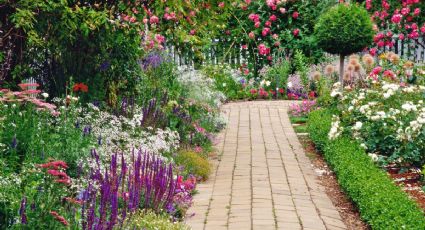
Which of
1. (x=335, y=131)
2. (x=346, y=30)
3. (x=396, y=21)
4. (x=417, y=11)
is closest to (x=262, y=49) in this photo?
(x=396, y=21)

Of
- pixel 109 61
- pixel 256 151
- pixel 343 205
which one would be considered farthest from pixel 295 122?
pixel 343 205

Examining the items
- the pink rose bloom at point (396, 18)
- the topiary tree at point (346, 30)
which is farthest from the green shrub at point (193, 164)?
the pink rose bloom at point (396, 18)

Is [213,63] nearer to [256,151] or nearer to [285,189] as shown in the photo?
[256,151]

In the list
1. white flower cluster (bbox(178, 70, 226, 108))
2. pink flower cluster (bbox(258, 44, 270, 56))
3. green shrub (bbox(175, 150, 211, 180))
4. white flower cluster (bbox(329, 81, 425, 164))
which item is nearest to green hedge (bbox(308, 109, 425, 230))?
white flower cluster (bbox(329, 81, 425, 164))

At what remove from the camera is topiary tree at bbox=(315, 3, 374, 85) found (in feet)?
38.5

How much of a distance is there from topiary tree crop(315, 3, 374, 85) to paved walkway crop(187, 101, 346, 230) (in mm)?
1936

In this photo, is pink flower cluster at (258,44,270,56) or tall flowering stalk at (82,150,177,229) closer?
tall flowering stalk at (82,150,177,229)

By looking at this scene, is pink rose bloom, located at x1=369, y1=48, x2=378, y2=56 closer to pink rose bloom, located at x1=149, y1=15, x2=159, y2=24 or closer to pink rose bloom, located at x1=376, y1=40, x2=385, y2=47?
pink rose bloom, located at x1=376, y1=40, x2=385, y2=47

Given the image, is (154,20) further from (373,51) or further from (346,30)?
(373,51)

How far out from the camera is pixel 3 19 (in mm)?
7738

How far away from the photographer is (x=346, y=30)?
11711mm

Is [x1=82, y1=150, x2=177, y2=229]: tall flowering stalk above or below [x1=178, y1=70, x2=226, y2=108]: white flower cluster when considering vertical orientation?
below

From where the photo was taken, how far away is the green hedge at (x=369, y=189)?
539 cm

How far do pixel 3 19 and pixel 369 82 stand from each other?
5524mm
